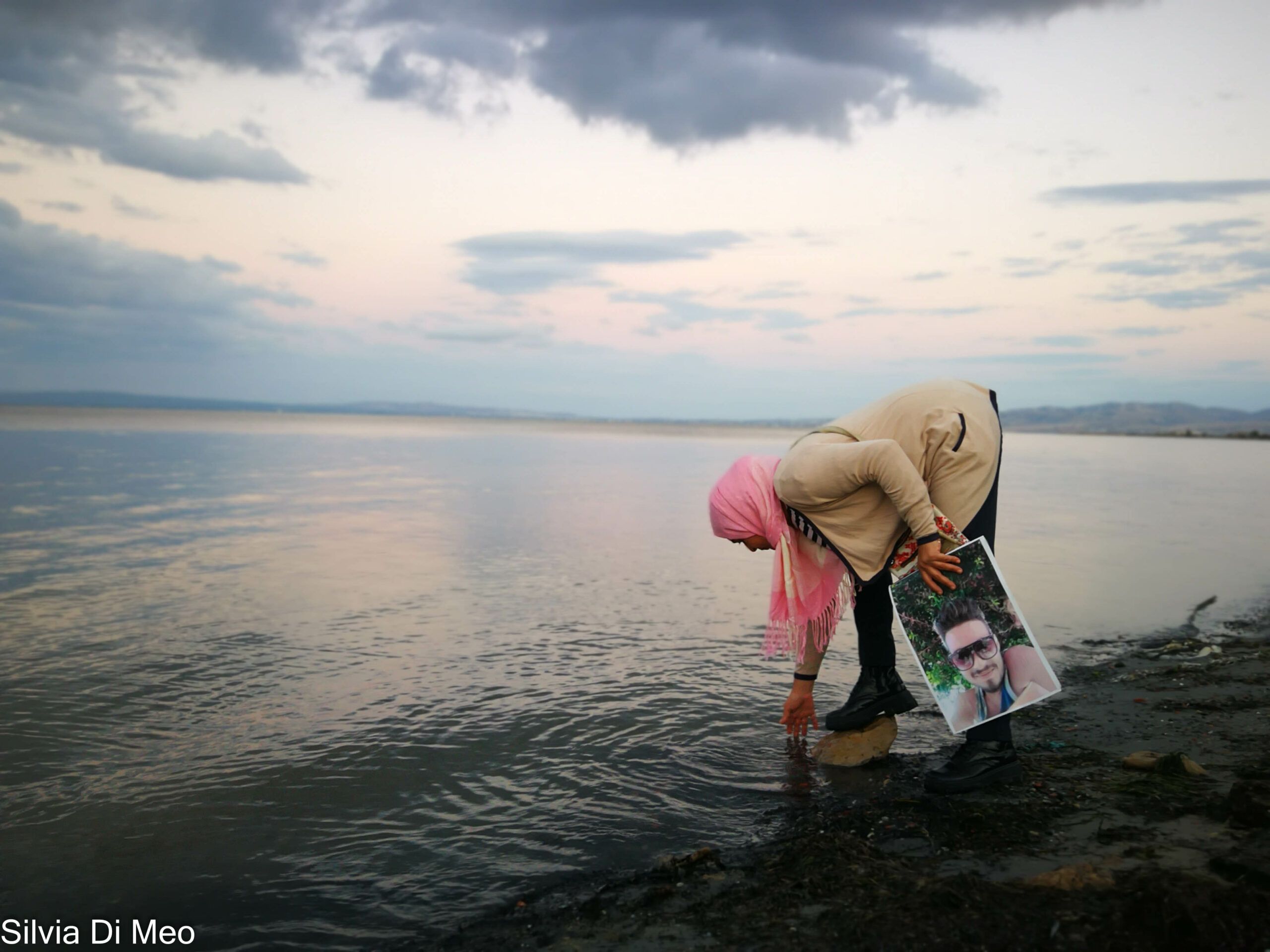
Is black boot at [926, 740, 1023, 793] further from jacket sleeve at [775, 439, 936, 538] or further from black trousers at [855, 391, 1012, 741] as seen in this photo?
jacket sleeve at [775, 439, 936, 538]

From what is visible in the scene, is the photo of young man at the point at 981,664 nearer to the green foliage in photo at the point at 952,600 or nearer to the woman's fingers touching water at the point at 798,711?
the green foliage in photo at the point at 952,600

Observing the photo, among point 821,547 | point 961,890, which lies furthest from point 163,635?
point 961,890

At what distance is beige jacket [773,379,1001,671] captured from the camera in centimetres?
366

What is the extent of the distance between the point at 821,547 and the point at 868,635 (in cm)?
67

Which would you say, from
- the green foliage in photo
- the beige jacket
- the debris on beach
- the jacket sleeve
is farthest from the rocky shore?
the jacket sleeve

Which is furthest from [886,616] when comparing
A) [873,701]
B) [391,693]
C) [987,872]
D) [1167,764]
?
[391,693]

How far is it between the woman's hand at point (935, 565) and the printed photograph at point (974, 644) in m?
0.07

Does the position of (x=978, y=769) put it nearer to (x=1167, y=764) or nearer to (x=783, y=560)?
(x=1167, y=764)

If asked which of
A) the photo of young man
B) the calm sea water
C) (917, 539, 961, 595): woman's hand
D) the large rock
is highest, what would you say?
(917, 539, 961, 595): woman's hand

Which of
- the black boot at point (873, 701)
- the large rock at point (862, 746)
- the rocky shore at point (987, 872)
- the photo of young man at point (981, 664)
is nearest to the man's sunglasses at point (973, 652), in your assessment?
the photo of young man at point (981, 664)

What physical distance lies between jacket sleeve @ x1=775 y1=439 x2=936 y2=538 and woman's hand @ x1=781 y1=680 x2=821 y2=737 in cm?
126

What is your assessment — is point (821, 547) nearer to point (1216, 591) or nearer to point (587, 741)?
point (587, 741)

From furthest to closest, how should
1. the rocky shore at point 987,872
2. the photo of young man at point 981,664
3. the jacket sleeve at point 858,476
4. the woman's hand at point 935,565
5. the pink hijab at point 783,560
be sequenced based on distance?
the pink hijab at point 783,560
the photo of young man at point 981,664
the woman's hand at point 935,565
the jacket sleeve at point 858,476
the rocky shore at point 987,872

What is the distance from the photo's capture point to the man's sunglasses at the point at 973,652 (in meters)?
3.87
